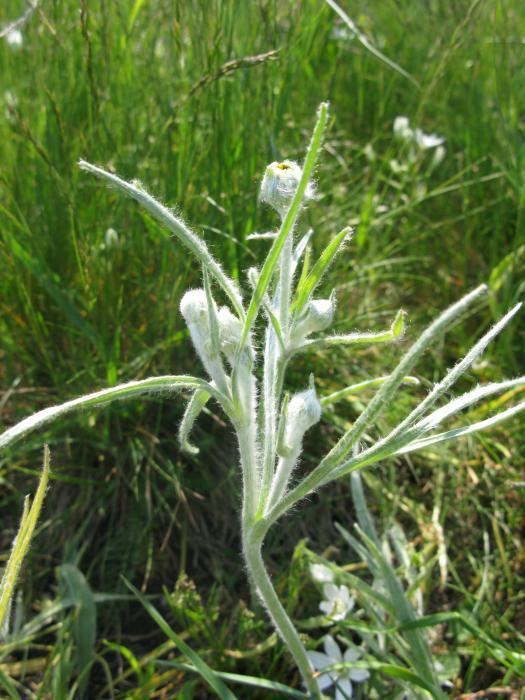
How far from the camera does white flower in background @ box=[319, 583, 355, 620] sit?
1.72 metres

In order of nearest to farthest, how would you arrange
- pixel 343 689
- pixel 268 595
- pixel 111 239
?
pixel 268 595 → pixel 343 689 → pixel 111 239

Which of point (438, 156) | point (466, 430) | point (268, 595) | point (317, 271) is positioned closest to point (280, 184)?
point (317, 271)

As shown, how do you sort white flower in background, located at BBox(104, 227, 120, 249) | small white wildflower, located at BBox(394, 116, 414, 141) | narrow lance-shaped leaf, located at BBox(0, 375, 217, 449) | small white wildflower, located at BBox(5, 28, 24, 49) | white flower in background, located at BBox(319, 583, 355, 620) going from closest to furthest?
narrow lance-shaped leaf, located at BBox(0, 375, 217, 449)
white flower in background, located at BBox(319, 583, 355, 620)
white flower in background, located at BBox(104, 227, 120, 249)
small white wildflower, located at BBox(5, 28, 24, 49)
small white wildflower, located at BBox(394, 116, 414, 141)

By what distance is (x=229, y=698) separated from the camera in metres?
1.44

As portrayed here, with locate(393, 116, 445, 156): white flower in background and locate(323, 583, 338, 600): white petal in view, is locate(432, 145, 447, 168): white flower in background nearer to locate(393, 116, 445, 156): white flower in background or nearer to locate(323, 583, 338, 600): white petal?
locate(393, 116, 445, 156): white flower in background

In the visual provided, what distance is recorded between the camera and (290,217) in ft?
3.82

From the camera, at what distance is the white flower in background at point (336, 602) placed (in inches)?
67.6

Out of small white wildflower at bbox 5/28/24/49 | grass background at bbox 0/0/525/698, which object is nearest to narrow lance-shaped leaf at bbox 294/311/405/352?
grass background at bbox 0/0/525/698

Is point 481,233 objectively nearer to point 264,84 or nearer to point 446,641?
point 264,84

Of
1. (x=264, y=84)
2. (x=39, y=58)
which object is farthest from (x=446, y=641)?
(x=39, y=58)

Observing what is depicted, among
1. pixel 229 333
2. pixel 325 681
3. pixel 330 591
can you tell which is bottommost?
pixel 325 681

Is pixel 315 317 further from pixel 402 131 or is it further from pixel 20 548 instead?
pixel 402 131

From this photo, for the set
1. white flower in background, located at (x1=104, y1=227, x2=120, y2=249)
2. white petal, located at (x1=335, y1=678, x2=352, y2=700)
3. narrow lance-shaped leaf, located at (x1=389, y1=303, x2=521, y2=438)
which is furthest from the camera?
white flower in background, located at (x1=104, y1=227, x2=120, y2=249)

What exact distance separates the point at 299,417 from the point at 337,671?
2.23 ft
